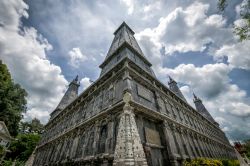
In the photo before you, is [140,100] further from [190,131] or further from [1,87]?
[1,87]

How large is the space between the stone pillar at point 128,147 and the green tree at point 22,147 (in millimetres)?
33119

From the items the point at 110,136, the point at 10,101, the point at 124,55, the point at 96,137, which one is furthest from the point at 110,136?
the point at 10,101

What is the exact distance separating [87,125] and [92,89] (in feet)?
13.9

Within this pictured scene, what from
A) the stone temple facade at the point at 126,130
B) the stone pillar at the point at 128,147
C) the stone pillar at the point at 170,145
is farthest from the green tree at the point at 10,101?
the stone pillar at the point at 170,145

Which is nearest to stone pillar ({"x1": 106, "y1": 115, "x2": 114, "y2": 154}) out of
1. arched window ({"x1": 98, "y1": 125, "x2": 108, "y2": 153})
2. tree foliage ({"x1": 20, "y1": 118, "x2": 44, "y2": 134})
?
arched window ({"x1": 98, "y1": 125, "x2": 108, "y2": 153})

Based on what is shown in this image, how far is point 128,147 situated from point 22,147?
36.1 m

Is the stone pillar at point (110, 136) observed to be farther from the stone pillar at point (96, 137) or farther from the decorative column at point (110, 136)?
the stone pillar at point (96, 137)

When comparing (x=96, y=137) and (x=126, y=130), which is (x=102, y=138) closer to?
(x=96, y=137)

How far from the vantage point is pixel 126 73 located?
9.95 meters

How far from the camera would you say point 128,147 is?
582cm

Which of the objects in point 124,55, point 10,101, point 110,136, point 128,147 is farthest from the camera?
point 10,101

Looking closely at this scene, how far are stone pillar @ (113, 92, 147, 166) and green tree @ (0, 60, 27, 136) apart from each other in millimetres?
24531

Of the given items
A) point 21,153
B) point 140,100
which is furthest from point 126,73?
point 21,153

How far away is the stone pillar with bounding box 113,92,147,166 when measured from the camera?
5.54 meters
